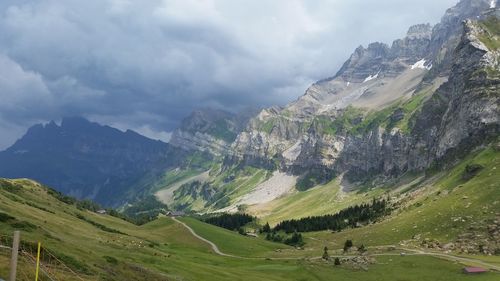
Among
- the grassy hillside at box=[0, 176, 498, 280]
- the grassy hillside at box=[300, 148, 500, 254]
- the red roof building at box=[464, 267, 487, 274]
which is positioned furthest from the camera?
the grassy hillside at box=[300, 148, 500, 254]

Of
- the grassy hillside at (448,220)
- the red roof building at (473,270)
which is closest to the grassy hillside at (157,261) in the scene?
the red roof building at (473,270)

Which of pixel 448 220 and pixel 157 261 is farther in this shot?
pixel 448 220

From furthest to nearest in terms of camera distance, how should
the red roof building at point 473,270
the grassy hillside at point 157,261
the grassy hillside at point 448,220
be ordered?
the grassy hillside at point 448,220 → the red roof building at point 473,270 → the grassy hillside at point 157,261

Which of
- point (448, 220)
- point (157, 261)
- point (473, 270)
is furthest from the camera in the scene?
point (448, 220)

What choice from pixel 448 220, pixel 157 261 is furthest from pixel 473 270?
pixel 448 220


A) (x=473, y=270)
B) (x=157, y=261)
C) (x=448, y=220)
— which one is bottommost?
(x=473, y=270)

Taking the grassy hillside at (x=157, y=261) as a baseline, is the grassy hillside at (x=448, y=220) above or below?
above

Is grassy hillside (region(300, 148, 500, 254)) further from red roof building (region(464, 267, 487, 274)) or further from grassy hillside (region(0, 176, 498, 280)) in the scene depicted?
red roof building (region(464, 267, 487, 274))

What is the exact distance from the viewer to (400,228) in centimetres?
17012

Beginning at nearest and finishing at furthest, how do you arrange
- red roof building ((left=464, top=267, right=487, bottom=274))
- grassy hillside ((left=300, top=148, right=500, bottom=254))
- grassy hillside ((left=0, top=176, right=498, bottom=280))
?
1. grassy hillside ((left=0, top=176, right=498, bottom=280))
2. red roof building ((left=464, top=267, right=487, bottom=274))
3. grassy hillside ((left=300, top=148, right=500, bottom=254))

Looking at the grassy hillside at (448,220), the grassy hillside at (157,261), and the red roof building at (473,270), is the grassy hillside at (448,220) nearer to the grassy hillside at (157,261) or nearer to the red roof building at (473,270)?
the grassy hillside at (157,261)

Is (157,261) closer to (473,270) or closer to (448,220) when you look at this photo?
(473,270)

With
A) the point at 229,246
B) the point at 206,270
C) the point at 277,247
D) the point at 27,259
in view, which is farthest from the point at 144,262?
the point at 277,247

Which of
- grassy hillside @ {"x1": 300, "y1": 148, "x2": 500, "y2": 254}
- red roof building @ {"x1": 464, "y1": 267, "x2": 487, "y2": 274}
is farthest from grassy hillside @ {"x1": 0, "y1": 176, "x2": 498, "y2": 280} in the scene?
grassy hillside @ {"x1": 300, "y1": 148, "x2": 500, "y2": 254}
